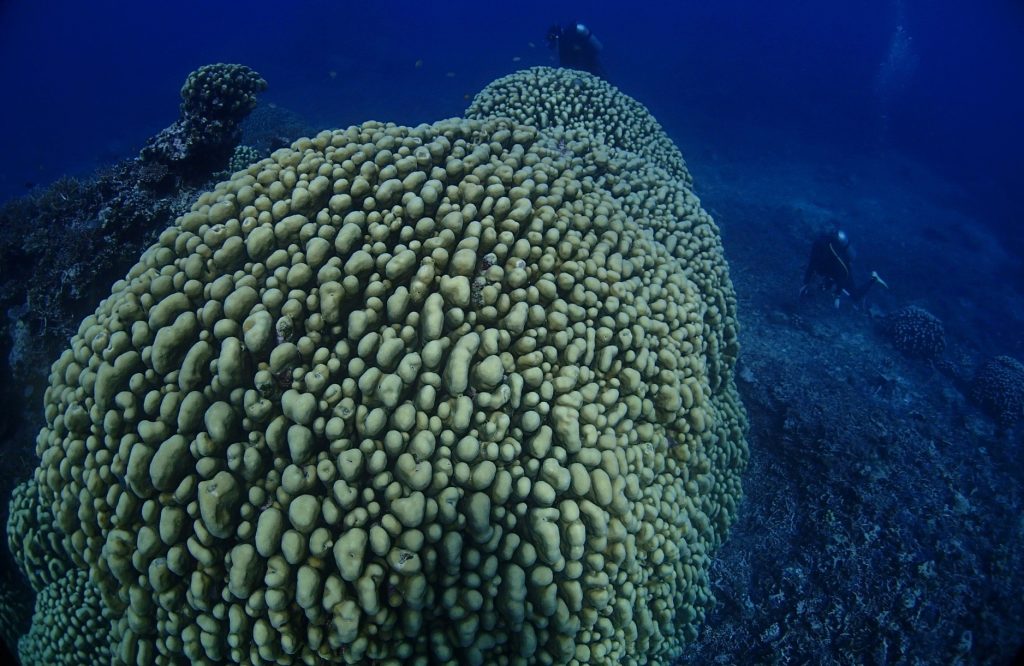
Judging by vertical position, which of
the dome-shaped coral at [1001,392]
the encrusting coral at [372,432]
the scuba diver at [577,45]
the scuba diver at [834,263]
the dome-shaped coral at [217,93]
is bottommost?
the encrusting coral at [372,432]

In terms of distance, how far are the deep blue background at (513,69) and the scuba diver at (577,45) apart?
→ 1381 centimetres

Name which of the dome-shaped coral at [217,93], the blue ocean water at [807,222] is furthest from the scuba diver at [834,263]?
the dome-shaped coral at [217,93]

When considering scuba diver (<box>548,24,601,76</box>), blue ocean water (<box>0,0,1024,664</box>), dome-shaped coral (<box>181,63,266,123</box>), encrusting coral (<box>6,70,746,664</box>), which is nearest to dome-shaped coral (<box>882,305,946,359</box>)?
blue ocean water (<box>0,0,1024,664</box>)

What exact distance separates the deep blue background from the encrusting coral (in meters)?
26.4

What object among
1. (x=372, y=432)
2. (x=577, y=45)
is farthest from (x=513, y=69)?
(x=372, y=432)

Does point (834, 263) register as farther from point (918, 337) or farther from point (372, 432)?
point (372, 432)

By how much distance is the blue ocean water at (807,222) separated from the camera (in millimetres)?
4938

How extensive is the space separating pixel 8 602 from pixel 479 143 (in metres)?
5.46

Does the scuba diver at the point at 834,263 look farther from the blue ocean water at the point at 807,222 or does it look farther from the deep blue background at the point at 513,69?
the deep blue background at the point at 513,69

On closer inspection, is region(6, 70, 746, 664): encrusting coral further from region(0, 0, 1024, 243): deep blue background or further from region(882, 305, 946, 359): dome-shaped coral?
region(0, 0, 1024, 243): deep blue background

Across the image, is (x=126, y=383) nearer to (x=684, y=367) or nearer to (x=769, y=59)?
(x=684, y=367)

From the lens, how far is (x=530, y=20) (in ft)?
238

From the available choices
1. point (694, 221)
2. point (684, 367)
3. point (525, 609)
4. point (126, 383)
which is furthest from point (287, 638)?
point (694, 221)

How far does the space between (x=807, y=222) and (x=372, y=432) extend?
19869mm
